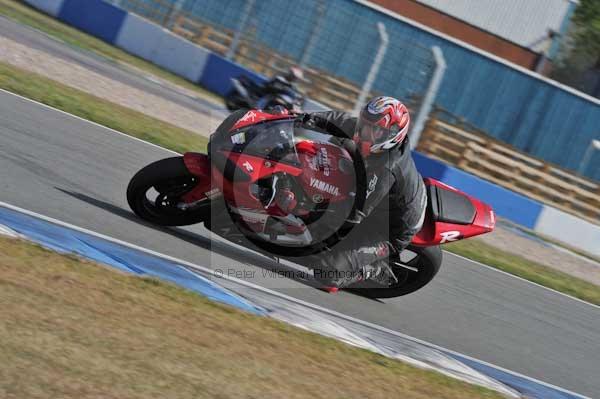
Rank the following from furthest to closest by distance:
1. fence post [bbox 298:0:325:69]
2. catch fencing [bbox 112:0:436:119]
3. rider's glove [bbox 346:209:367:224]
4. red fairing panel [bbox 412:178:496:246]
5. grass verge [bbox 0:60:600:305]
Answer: fence post [bbox 298:0:325:69] < catch fencing [bbox 112:0:436:119] < grass verge [bbox 0:60:600:305] < red fairing panel [bbox 412:178:496:246] < rider's glove [bbox 346:209:367:224]

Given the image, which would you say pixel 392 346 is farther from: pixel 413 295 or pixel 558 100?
pixel 558 100

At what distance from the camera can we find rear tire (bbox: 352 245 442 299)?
25.1 feet

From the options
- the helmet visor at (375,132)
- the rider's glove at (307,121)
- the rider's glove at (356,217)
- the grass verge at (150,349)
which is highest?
the helmet visor at (375,132)

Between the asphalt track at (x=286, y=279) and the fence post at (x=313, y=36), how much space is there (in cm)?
1017

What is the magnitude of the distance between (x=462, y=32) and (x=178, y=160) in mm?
35909

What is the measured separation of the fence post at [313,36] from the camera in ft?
66.5

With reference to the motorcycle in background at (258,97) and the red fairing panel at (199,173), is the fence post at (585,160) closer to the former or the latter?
the motorcycle in background at (258,97)

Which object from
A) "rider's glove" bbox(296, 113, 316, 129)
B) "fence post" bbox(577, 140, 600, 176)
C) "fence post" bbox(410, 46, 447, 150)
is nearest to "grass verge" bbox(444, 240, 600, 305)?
"fence post" bbox(410, 46, 447, 150)

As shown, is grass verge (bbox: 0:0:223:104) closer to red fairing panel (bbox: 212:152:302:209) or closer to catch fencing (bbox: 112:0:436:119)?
catch fencing (bbox: 112:0:436:119)

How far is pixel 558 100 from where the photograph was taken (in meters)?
22.2

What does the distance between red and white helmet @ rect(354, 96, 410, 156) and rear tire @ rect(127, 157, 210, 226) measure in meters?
1.24

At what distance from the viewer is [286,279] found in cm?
756

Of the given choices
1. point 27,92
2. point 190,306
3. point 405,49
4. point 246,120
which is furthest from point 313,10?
point 190,306

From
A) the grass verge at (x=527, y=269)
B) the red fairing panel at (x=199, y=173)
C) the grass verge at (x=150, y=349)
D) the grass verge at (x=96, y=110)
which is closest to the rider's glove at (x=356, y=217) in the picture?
the red fairing panel at (x=199, y=173)
